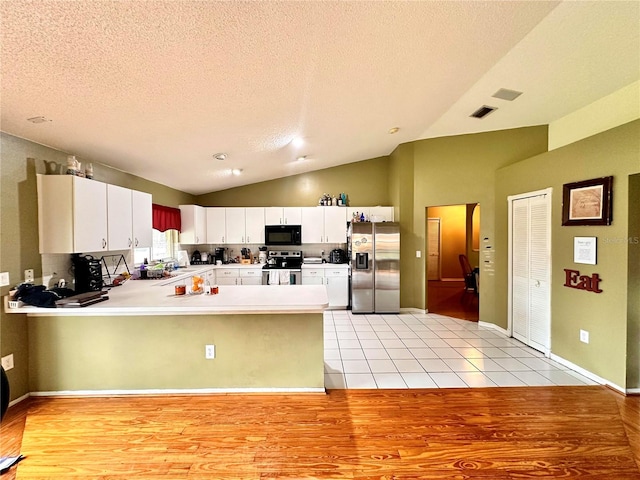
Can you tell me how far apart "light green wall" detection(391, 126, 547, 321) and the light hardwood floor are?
240 cm

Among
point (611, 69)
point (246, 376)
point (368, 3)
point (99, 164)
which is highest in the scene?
point (611, 69)

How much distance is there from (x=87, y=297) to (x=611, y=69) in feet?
17.2

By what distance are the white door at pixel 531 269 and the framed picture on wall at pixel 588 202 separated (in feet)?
0.92

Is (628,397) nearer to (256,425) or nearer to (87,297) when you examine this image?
(256,425)

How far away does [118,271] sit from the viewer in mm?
3707

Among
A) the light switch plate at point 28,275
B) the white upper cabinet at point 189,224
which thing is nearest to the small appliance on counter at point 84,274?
the light switch plate at point 28,275

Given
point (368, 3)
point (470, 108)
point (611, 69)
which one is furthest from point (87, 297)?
point (611, 69)

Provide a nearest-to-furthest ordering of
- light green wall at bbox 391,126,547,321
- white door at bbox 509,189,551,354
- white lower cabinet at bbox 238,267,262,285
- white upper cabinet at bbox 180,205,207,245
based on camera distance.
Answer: white door at bbox 509,189,551,354
light green wall at bbox 391,126,547,321
white upper cabinet at bbox 180,205,207,245
white lower cabinet at bbox 238,267,262,285

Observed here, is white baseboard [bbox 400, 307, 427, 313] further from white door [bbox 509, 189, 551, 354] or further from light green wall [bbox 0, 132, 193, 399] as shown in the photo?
light green wall [bbox 0, 132, 193, 399]

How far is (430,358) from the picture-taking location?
3346 mm

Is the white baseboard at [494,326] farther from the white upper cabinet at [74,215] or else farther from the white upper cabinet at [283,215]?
the white upper cabinet at [74,215]

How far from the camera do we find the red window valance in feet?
14.8

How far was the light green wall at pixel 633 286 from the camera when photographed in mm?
2588

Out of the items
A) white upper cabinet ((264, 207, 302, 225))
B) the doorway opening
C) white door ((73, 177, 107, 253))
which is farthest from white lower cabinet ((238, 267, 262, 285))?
the doorway opening
